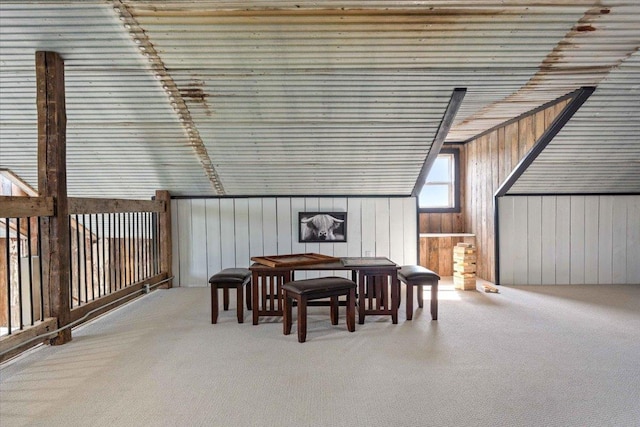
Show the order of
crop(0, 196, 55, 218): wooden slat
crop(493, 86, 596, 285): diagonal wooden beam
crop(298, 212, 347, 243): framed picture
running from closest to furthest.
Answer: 1. crop(0, 196, 55, 218): wooden slat
2. crop(493, 86, 596, 285): diagonal wooden beam
3. crop(298, 212, 347, 243): framed picture

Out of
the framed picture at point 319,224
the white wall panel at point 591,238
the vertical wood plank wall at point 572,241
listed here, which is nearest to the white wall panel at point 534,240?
the vertical wood plank wall at point 572,241

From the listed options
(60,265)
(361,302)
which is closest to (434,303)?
(361,302)

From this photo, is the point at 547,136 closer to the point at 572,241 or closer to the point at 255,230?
the point at 572,241

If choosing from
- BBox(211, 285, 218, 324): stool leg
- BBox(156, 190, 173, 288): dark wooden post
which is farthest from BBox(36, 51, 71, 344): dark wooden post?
BBox(156, 190, 173, 288): dark wooden post

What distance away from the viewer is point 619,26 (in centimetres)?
317

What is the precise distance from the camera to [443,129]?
4.49 m

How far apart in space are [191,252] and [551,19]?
535 centimetres

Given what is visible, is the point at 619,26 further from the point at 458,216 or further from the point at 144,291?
the point at 144,291

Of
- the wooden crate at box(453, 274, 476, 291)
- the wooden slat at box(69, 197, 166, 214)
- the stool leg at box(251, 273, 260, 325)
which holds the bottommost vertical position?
the wooden crate at box(453, 274, 476, 291)

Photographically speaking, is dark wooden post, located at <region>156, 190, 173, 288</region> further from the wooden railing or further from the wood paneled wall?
the wood paneled wall

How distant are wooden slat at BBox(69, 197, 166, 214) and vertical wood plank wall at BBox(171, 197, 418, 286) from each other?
1.60 ft

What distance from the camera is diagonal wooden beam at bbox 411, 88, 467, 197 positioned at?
4.03 meters

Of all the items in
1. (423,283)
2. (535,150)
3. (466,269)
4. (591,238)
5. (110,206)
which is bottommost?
(466,269)

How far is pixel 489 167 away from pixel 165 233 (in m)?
5.18
